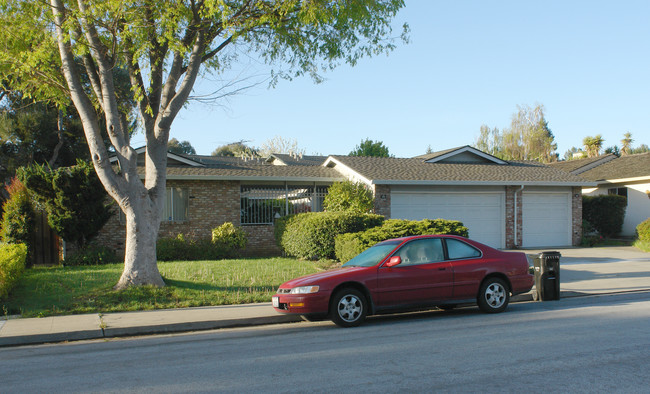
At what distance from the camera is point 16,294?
11.3 m

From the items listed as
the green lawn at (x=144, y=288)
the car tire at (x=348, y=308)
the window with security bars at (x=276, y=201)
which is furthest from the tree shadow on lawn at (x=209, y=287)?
the window with security bars at (x=276, y=201)

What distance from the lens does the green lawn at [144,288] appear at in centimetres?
1033

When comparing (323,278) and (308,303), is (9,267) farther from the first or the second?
(323,278)

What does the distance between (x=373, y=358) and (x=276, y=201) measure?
14676mm

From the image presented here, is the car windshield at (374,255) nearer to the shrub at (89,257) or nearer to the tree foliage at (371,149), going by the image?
the shrub at (89,257)

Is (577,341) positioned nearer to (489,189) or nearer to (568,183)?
(489,189)

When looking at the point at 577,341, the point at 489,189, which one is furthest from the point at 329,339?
the point at 489,189

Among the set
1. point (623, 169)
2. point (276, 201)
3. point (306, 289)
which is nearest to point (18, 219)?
point (276, 201)

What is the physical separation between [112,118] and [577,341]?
9.81m

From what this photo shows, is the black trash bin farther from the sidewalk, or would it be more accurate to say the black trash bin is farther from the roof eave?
the roof eave

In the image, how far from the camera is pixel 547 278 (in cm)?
1078

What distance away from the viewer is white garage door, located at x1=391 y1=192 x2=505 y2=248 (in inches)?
810

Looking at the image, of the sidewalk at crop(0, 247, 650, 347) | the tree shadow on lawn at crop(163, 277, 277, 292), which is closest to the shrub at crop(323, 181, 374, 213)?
the tree shadow on lawn at crop(163, 277, 277, 292)

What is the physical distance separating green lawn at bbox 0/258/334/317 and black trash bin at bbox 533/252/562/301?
565 centimetres
